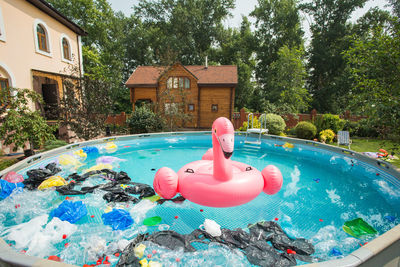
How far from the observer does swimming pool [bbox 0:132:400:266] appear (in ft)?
10.9

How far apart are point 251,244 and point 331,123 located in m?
11.7

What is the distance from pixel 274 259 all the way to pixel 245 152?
709 centimetres

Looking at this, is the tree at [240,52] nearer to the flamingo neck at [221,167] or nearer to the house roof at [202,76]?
the house roof at [202,76]

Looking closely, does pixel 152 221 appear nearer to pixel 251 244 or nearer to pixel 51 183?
pixel 251 244

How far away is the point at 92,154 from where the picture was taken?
884cm

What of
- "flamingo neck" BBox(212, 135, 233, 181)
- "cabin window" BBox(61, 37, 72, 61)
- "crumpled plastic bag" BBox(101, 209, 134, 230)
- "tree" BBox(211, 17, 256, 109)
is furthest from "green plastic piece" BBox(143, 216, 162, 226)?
"tree" BBox(211, 17, 256, 109)

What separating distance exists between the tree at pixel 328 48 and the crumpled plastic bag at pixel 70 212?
26837 mm

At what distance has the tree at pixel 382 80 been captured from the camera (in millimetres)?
4574

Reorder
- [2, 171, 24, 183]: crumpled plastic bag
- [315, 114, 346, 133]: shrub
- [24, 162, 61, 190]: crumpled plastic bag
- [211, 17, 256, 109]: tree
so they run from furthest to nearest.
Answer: [211, 17, 256, 109]: tree → [315, 114, 346, 133]: shrub → [24, 162, 61, 190]: crumpled plastic bag → [2, 171, 24, 183]: crumpled plastic bag

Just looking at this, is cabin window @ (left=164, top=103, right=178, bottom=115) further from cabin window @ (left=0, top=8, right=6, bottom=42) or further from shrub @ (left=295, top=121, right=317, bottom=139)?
cabin window @ (left=0, top=8, right=6, bottom=42)

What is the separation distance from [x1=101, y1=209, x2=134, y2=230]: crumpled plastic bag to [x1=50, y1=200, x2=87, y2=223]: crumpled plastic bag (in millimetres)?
489

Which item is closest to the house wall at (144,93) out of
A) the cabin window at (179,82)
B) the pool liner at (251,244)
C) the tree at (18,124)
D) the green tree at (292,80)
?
the cabin window at (179,82)

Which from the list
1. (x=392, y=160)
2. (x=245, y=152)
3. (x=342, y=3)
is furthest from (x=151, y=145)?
(x=342, y=3)

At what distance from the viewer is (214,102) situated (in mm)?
17641
